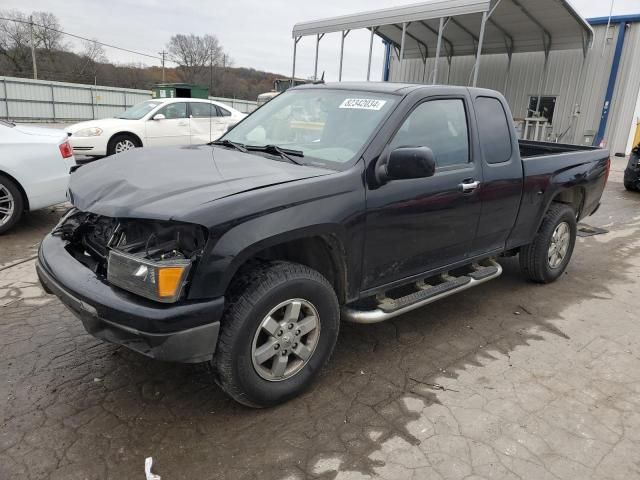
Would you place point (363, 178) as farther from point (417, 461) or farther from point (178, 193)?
point (417, 461)

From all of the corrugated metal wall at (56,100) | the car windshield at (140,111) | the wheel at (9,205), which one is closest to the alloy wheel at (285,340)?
the wheel at (9,205)

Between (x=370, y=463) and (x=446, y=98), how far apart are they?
8.55 ft

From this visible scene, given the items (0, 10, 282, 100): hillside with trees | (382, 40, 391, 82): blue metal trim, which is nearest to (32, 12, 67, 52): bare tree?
(0, 10, 282, 100): hillside with trees

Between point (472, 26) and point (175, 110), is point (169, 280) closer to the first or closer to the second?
point (175, 110)

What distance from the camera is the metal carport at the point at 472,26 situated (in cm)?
1477

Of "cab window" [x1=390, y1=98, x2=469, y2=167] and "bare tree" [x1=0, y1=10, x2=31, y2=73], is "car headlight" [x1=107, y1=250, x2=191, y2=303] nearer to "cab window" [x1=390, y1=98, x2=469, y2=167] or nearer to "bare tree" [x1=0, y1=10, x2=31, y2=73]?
"cab window" [x1=390, y1=98, x2=469, y2=167]

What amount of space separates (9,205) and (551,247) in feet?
19.9

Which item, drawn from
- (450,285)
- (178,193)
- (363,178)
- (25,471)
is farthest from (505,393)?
(25,471)

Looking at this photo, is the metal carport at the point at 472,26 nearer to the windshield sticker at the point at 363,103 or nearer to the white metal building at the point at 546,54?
the white metal building at the point at 546,54

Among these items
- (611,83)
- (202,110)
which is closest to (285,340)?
(202,110)

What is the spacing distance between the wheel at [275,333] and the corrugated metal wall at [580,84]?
707 inches

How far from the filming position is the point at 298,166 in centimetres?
315

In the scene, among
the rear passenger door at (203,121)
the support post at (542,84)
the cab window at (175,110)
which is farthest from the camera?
the support post at (542,84)

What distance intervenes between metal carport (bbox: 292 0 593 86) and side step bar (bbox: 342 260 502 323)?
10631 millimetres
